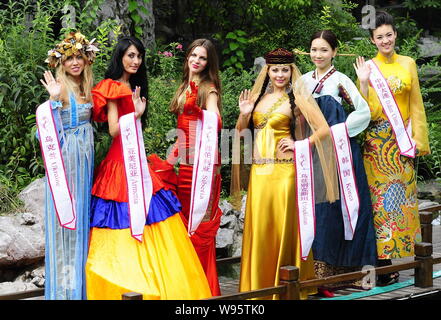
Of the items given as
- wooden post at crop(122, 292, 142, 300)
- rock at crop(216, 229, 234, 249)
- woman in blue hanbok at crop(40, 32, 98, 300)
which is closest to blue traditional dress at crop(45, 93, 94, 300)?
woman in blue hanbok at crop(40, 32, 98, 300)

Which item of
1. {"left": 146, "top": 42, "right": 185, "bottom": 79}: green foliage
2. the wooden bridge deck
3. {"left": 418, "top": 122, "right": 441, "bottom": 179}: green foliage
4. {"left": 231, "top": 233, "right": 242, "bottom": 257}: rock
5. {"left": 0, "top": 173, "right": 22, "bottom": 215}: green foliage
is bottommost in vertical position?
the wooden bridge deck

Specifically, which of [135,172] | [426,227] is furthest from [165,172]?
[426,227]

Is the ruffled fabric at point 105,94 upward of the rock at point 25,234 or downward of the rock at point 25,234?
upward

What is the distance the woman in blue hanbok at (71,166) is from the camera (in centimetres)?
401

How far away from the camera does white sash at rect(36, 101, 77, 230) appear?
3904 mm

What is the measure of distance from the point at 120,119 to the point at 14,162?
93.5 inches

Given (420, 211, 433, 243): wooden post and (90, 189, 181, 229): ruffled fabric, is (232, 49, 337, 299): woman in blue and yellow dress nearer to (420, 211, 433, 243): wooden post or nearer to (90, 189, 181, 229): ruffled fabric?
(90, 189, 181, 229): ruffled fabric

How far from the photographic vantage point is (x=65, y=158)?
4.03m

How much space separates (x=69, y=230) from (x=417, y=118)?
2447 millimetres

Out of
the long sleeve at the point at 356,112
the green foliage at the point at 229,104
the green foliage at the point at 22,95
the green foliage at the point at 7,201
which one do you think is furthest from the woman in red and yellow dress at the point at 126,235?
the green foliage at the point at 229,104

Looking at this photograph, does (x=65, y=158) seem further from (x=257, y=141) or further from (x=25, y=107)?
(x=25, y=107)

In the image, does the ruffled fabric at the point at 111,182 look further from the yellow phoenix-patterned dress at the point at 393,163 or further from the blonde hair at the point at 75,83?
the yellow phoenix-patterned dress at the point at 393,163

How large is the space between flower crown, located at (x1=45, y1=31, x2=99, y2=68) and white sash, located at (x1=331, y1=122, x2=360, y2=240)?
1.55m

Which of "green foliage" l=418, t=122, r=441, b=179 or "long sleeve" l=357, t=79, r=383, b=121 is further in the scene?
"green foliage" l=418, t=122, r=441, b=179
